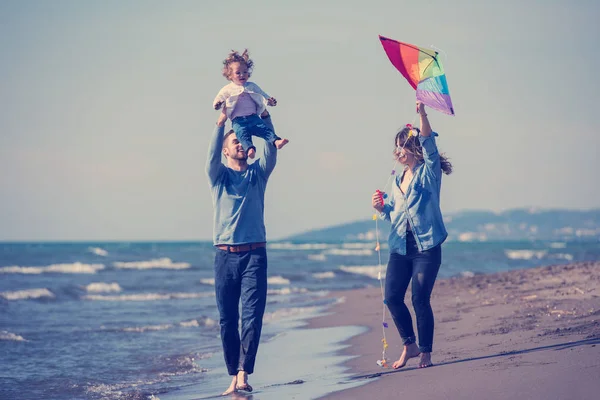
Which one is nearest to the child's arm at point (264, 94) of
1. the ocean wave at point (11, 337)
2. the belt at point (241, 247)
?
the belt at point (241, 247)

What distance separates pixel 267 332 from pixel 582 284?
417 cm

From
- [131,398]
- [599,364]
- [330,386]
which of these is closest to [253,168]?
[330,386]

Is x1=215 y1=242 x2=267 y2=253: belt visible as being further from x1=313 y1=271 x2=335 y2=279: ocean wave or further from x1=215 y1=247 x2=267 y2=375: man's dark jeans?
x1=313 y1=271 x2=335 y2=279: ocean wave

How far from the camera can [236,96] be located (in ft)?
17.0

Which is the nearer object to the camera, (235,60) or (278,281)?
(235,60)

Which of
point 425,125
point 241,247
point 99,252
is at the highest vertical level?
point 425,125

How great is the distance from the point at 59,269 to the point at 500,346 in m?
28.2

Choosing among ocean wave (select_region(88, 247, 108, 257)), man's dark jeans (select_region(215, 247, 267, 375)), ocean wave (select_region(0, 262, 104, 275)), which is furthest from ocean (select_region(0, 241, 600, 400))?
ocean wave (select_region(88, 247, 108, 257))

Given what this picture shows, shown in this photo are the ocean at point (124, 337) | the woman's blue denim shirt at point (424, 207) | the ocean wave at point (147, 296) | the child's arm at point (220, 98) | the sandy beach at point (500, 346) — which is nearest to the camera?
the sandy beach at point (500, 346)

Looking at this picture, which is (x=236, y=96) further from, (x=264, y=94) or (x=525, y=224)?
(x=525, y=224)

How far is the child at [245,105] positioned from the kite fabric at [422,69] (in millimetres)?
1205

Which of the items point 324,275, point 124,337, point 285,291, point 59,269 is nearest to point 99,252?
point 59,269

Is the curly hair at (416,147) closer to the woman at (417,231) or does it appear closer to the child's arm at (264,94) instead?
the woman at (417,231)

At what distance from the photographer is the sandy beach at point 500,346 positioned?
4.48 m
